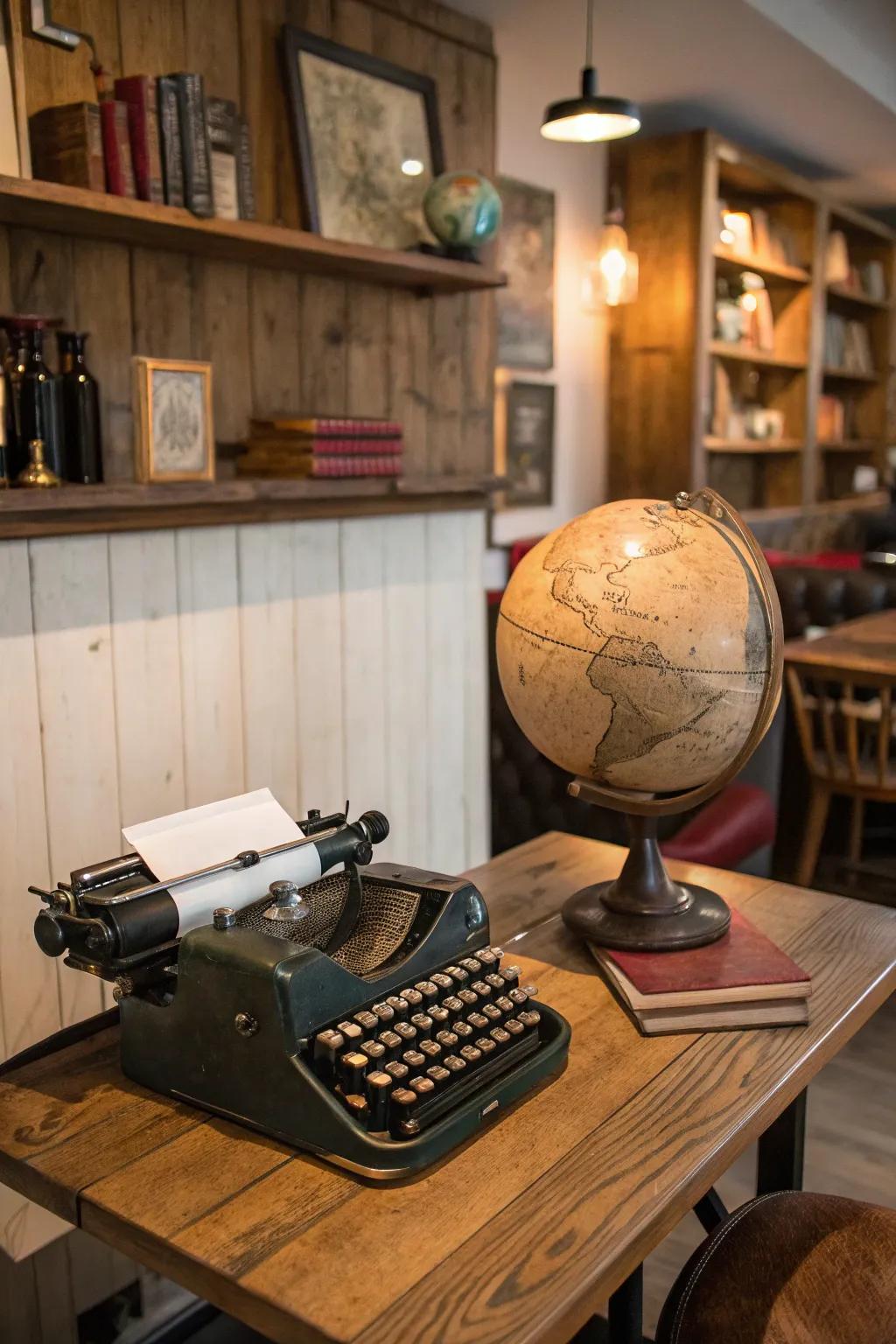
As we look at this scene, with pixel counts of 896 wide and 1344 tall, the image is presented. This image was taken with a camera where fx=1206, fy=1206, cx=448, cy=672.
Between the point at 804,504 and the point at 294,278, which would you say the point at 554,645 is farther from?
the point at 804,504

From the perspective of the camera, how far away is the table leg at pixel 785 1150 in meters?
1.74

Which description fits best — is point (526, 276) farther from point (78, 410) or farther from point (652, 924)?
point (652, 924)

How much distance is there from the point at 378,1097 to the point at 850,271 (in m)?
6.74

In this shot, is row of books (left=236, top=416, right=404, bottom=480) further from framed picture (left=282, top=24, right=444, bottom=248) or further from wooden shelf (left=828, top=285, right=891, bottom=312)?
wooden shelf (left=828, top=285, right=891, bottom=312)

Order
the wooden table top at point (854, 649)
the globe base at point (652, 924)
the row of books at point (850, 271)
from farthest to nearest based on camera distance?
the row of books at point (850, 271), the wooden table top at point (854, 649), the globe base at point (652, 924)

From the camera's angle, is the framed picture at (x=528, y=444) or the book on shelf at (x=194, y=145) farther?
the framed picture at (x=528, y=444)

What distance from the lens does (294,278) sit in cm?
278

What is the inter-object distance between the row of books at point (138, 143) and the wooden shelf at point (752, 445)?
10.3ft

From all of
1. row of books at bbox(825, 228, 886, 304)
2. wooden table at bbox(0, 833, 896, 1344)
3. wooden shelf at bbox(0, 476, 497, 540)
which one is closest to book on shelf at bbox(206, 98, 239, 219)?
wooden shelf at bbox(0, 476, 497, 540)

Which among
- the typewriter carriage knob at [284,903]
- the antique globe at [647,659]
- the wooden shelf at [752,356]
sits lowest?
the typewriter carriage knob at [284,903]

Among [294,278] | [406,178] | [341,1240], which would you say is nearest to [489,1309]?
[341,1240]

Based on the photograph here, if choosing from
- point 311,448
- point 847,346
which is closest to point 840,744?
point 311,448

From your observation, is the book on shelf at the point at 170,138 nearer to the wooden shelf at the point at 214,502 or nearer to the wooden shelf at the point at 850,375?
the wooden shelf at the point at 214,502

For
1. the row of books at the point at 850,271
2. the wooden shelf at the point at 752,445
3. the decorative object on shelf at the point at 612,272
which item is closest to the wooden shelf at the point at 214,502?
the decorative object on shelf at the point at 612,272
